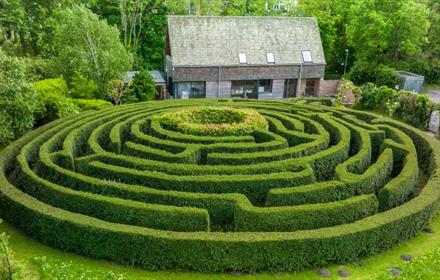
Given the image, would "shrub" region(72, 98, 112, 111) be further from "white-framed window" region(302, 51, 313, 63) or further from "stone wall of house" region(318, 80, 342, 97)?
"stone wall of house" region(318, 80, 342, 97)

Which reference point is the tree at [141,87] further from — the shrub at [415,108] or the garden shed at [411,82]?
the garden shed at [411,82]

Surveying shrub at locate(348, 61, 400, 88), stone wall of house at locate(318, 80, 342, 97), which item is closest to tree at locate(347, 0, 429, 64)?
shrub at locate(348, 61, 400, 88)

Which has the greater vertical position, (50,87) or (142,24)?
(142,24)

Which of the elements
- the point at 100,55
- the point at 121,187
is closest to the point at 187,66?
the point at 100,55

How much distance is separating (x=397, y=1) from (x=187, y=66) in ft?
85.5

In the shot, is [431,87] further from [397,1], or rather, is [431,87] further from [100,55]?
[100,55]

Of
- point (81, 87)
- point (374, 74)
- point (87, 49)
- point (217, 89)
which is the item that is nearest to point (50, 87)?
point (81, 87)

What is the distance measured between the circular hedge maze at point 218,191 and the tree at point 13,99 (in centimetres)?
118

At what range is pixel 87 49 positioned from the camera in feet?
123

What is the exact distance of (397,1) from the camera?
4941cm

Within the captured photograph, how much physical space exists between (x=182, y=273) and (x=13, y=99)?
15.9 m

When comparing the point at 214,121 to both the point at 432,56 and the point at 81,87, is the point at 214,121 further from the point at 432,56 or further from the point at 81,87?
the point at 432,56

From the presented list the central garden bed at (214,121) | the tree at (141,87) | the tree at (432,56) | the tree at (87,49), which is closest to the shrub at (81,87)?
the tree at (87,49)

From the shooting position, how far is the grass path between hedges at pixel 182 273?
16047mm
